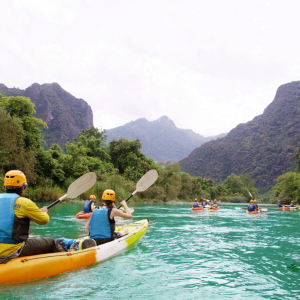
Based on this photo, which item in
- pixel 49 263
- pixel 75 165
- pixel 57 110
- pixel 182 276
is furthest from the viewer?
pixel 57 110

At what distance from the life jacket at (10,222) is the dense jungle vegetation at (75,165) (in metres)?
14.6

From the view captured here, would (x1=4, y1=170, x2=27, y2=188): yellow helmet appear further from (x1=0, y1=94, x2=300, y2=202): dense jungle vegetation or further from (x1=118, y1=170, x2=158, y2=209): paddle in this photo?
(x1=0, y1=94, x2=300, y2=202): dense jungle vegetation

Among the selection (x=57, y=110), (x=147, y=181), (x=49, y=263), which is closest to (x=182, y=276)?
(x=49, y=263)

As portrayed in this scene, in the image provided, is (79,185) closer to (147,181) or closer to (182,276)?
(147,181)

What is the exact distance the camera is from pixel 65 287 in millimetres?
3791

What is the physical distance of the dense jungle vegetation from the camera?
2016 centimetres

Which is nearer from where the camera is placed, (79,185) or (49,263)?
(49,263)

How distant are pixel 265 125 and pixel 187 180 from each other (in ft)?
190

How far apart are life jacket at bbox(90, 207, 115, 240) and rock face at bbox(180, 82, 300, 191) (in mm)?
76890

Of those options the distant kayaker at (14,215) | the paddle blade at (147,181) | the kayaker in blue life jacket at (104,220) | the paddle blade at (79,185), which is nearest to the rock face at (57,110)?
the paddle blade at (147,181)

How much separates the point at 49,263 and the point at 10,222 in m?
1.02

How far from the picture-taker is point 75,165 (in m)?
31.6

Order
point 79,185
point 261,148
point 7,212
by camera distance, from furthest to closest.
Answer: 1. point 261,148
2. point 79,185
3. point 7,212

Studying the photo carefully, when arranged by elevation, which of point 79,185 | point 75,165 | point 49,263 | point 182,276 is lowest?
point 182,276
